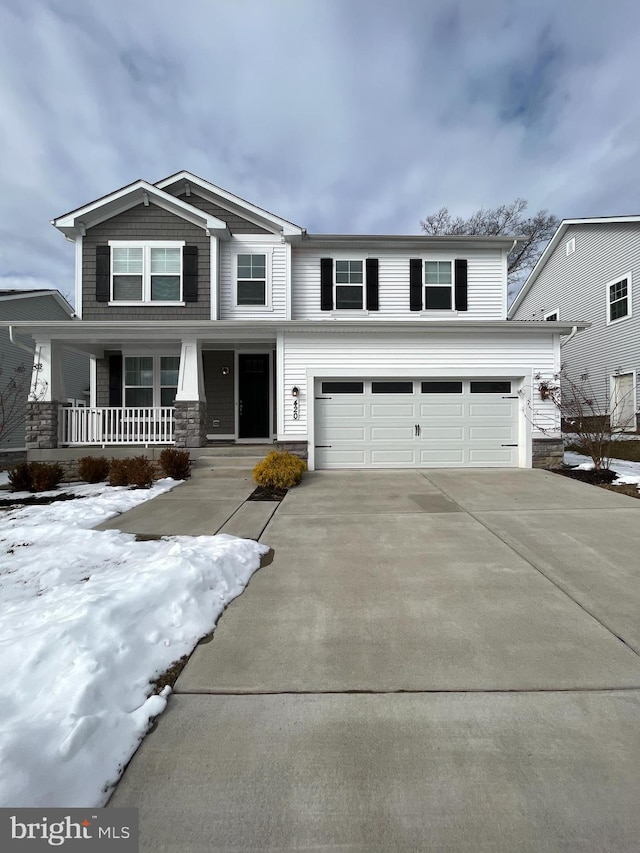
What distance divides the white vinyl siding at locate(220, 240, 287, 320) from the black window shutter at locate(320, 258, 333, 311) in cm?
108

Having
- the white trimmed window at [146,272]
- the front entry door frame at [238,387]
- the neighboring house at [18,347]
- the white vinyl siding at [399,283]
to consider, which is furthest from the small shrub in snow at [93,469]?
the white vinyl siding at [399,283]

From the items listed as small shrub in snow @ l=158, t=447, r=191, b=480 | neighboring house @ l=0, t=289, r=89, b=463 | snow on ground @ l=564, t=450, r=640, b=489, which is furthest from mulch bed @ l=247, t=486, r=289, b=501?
neighboring house @ l=0, t=289, r=89, b=463

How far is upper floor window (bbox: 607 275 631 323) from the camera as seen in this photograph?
46.5 feet

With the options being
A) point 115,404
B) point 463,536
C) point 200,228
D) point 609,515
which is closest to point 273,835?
point 463,536

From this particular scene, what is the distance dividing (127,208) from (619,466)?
13646mm

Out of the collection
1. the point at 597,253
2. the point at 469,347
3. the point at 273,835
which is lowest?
the point at 273,835

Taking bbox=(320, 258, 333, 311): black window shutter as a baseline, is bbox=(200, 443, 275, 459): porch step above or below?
below

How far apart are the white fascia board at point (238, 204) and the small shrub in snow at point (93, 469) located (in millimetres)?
7382

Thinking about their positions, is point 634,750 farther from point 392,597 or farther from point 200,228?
point 200,228

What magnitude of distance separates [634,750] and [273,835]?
1.54 m

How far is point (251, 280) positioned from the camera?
11.4 m

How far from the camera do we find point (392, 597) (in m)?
3.19

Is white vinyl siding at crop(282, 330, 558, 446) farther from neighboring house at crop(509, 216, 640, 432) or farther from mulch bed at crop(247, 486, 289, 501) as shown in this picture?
neighboring house at crop(509, 216, 640, 432)
